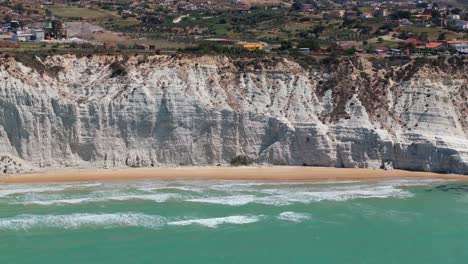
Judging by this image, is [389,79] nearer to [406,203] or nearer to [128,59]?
[406,203]

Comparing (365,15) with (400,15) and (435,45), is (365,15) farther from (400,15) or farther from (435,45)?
→ (435,45)

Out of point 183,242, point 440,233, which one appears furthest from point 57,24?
point 440,233

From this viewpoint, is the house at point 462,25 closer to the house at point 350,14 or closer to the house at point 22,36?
the house at point 350,14

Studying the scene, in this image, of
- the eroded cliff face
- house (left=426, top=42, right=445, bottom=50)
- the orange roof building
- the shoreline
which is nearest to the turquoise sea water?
the shoreline

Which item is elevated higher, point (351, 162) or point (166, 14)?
point (166, 14)

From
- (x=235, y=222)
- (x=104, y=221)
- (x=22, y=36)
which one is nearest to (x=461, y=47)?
(x=235, y=222)
